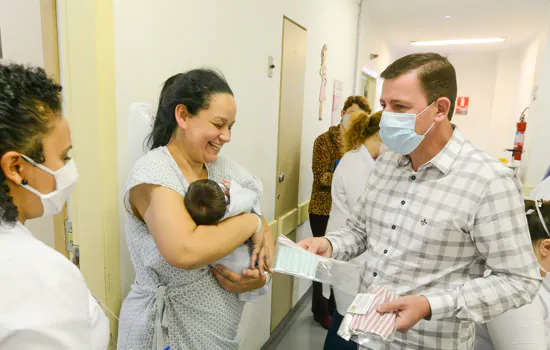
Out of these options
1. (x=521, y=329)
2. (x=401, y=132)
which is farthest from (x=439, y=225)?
(x=521, y=329)

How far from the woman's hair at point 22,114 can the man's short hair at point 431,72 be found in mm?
1033

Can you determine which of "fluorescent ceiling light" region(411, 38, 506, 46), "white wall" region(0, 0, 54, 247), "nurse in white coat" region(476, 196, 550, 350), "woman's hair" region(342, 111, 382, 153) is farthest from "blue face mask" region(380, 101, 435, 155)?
"fluorescent ceiling light" region(411, 38, 506, 46)

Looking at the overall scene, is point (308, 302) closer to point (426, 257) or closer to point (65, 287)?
point (426, 257)

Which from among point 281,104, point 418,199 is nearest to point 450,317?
point 418,199

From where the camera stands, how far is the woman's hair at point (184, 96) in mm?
1158

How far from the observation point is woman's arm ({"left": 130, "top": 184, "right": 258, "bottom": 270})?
0.99 metres

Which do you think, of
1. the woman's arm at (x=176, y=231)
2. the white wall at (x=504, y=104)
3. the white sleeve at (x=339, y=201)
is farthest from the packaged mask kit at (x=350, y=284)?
the white wall at (x=504, y=104)

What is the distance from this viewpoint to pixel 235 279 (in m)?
1.20

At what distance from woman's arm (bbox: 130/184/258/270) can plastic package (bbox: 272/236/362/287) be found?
25 cm

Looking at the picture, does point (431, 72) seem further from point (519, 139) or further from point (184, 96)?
point (519, 139)

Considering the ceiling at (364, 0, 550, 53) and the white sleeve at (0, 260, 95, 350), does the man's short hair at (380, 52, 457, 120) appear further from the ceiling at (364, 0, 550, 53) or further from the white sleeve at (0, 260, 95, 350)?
the ceiling at (364, 0, 550, 53)

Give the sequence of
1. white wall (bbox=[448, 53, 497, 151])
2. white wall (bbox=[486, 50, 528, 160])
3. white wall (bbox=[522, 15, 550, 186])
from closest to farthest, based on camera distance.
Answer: white wall (bbox=[522, 15, 550, 186]) → white wall (bbox=[486, 50, 528, 160]) → white wall (bbox=[448, 53, 497, 151])

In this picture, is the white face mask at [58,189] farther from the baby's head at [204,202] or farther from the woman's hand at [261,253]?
the woman's hand at [261,253]

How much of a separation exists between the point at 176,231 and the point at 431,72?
3.17ft
